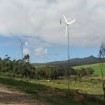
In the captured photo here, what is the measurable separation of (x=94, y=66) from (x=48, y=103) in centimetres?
13744

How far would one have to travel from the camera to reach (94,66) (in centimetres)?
15700

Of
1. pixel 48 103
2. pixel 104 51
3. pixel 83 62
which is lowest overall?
pixel 48 103

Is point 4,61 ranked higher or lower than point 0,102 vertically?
higher

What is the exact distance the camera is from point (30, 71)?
4540 inches

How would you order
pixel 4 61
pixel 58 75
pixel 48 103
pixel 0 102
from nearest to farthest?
1. pixel 0 102
2. pixel 48 103
3. pixel 4 61
4. pixel 58 75

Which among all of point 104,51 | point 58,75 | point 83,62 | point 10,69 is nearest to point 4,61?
point 10,69

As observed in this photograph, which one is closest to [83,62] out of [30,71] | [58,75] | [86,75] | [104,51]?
[86,75]

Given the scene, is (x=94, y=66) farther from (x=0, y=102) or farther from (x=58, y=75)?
(x=0, y=102)

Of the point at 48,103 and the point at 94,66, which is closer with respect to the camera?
the point at 48,103

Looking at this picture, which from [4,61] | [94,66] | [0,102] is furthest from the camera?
[94,66]

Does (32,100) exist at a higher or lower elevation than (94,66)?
lower

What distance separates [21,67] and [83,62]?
72.5m

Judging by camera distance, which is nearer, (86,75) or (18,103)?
(18,103)

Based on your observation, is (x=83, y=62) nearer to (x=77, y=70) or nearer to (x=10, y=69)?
(x=77, y=70)
